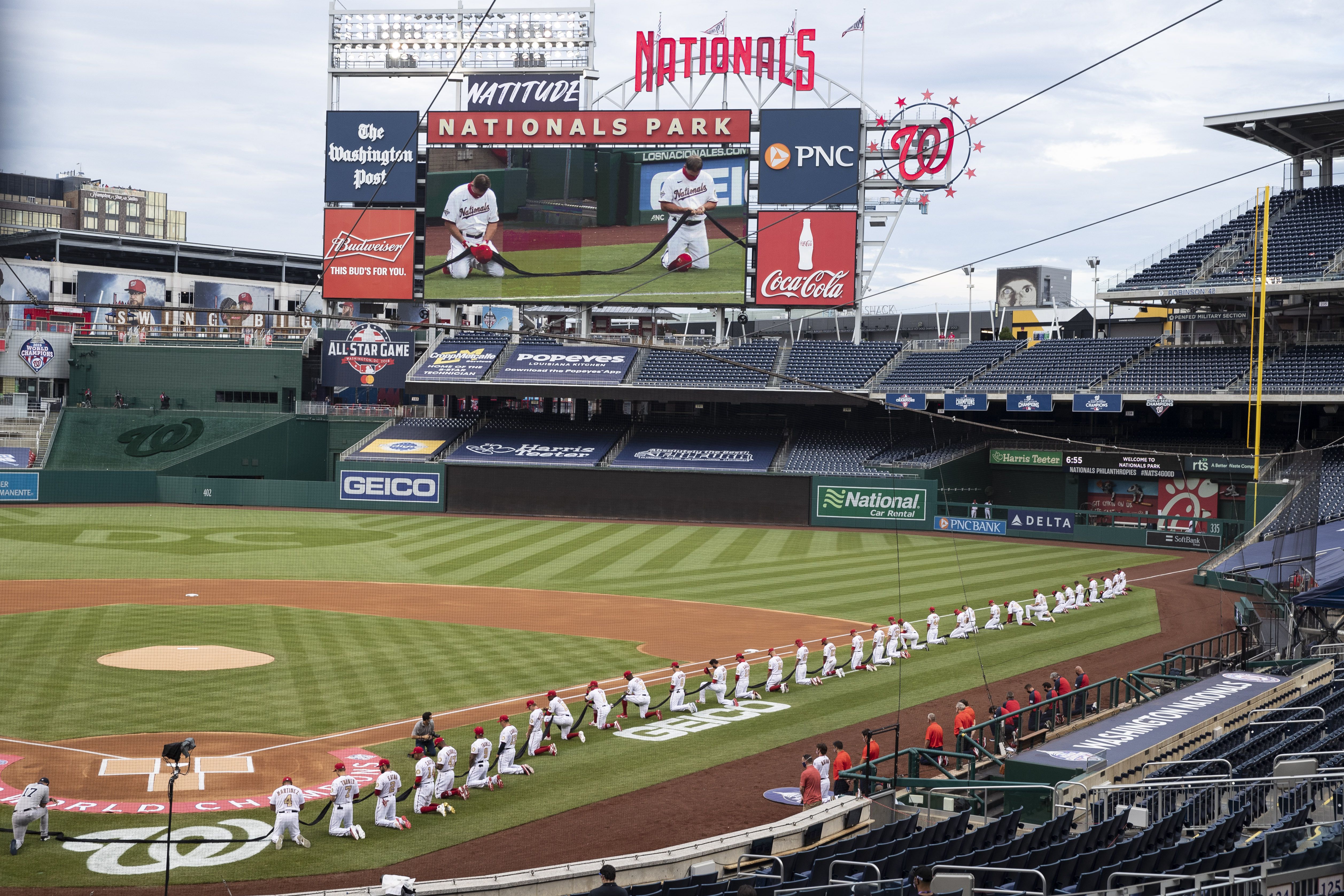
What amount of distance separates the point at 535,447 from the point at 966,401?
61.5ft

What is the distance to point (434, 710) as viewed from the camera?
19.2 meters

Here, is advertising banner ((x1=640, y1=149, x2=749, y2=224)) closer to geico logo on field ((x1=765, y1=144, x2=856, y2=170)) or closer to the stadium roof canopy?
geico logo on field ((x1=765, y1=144, x2=856, y2=170))

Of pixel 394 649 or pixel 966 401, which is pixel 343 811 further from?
pixel 966 401

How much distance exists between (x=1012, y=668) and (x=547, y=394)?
104 ft

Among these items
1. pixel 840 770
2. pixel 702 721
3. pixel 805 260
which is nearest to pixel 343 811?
pixel 840 770

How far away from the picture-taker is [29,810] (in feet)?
41.6

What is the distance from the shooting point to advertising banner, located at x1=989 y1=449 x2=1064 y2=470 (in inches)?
1866

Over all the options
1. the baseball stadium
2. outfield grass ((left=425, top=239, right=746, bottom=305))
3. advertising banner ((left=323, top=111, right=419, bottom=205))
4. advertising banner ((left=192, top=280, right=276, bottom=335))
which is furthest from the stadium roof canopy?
advertising banner ((left=192, top=280, right=276, bottom=335))

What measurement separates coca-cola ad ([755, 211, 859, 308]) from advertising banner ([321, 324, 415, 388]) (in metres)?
17.0

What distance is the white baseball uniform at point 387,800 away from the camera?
543 inches

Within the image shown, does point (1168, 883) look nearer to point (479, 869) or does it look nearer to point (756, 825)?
point (756, 825)

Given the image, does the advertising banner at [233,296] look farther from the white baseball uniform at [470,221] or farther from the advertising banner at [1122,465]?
the advertising banner at [1122,465]

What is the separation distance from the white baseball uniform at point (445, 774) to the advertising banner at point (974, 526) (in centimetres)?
3326

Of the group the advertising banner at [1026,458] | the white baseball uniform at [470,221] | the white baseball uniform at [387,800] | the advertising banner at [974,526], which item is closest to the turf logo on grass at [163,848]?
the white baseball uniform at [387,800]
